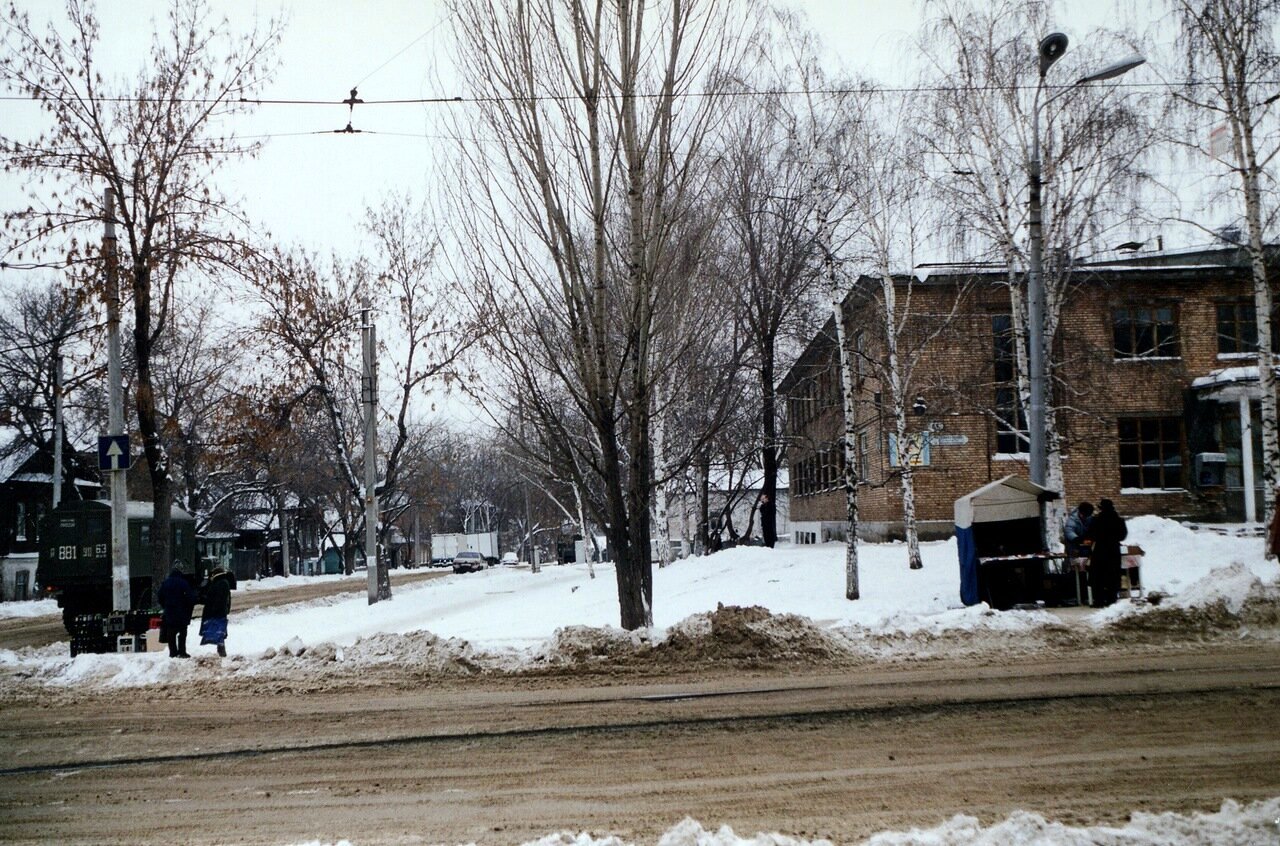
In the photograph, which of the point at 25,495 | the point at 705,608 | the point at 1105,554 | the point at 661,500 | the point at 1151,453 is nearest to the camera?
the point at 1105,554

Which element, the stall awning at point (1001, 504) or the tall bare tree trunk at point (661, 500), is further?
the tall bare tree trunk at point (661, 500)

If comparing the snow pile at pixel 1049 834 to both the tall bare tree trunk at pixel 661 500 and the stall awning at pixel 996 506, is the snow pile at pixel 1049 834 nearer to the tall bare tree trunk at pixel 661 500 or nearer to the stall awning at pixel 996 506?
the stall awning at pixel 996 506

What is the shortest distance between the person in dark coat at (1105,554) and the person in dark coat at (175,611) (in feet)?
42.8

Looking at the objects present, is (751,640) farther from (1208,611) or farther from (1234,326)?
(1234,326)

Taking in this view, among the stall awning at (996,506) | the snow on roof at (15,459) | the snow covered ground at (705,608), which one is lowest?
the snow covered ground at (705,608)

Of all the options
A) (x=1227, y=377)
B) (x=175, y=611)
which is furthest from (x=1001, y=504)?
(x=1227, y=377)

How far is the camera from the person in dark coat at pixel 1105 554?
1430cm

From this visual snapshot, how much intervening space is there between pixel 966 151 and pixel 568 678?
1433 centimetres

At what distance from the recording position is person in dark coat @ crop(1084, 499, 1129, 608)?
46.9 ft

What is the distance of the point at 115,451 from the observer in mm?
15578

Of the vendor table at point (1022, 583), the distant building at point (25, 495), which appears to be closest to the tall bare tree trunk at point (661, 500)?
the vendor table at point (1022, 583)

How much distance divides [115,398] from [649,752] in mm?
12887

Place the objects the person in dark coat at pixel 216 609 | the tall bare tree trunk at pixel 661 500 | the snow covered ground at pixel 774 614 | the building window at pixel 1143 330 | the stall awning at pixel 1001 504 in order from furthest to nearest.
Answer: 1. the building window at pixel 1143 330
2. the tall bare tree trunk at pixel 661 500
3. the stall awning at pixel 1001 504
4. the person in dark coat at pixel 216 609
5. the snow covered ground at pixel 774 614

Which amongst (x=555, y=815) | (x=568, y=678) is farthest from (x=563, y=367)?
(x=555, y=815)
